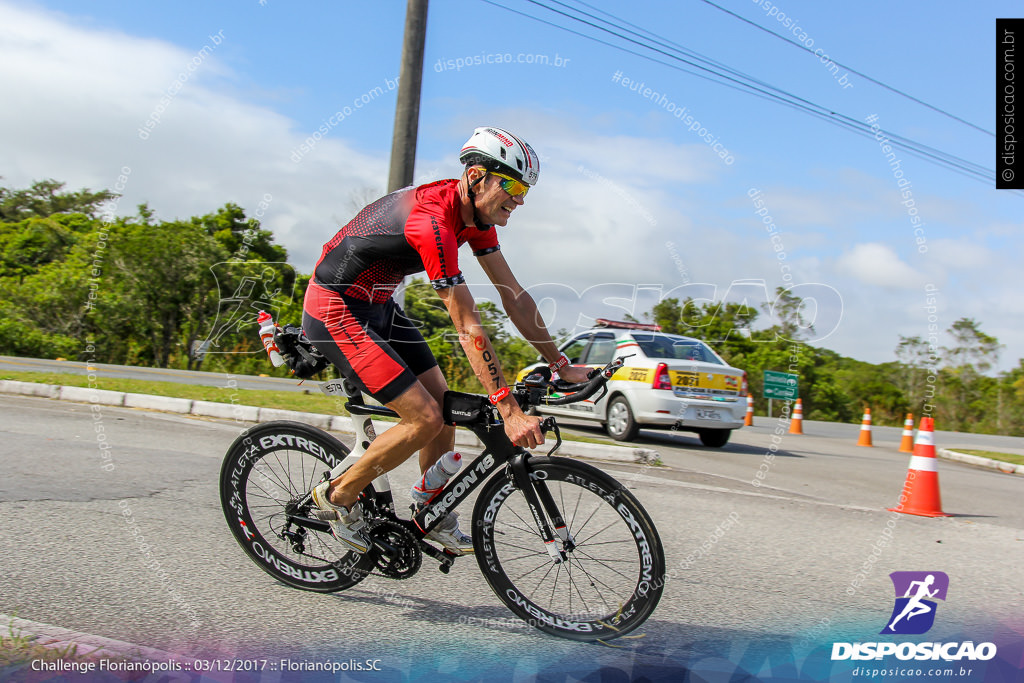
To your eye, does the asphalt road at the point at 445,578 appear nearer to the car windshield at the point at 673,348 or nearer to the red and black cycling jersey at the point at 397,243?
the red and black cycling jersey at the point at 397,243

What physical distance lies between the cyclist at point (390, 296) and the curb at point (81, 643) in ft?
3.16

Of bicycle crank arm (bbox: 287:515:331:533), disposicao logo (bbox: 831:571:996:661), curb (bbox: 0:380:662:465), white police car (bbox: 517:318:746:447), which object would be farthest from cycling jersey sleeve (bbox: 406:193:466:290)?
white police car (bbox: 517:318:746:447)

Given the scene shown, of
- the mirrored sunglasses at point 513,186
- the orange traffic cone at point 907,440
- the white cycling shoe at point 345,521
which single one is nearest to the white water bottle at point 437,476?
the white cycling shoe at point 345,521

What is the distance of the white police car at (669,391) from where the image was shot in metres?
11.1

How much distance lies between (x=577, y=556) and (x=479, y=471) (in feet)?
1.80

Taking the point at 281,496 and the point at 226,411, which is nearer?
the point at 281,496

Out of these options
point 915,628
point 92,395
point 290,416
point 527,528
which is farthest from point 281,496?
point 92,395

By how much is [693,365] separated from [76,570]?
9.02 m

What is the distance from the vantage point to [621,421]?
1155 centimetres

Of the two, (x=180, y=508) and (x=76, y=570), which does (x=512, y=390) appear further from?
(x=180, y=508)

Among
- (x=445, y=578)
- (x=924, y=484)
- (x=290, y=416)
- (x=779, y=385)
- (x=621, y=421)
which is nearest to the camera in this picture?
(x=445, y=578)

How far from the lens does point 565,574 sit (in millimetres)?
3309

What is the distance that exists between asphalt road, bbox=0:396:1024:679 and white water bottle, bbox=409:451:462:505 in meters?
0.55

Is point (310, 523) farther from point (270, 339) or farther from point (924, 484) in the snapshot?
point (924, 484)
